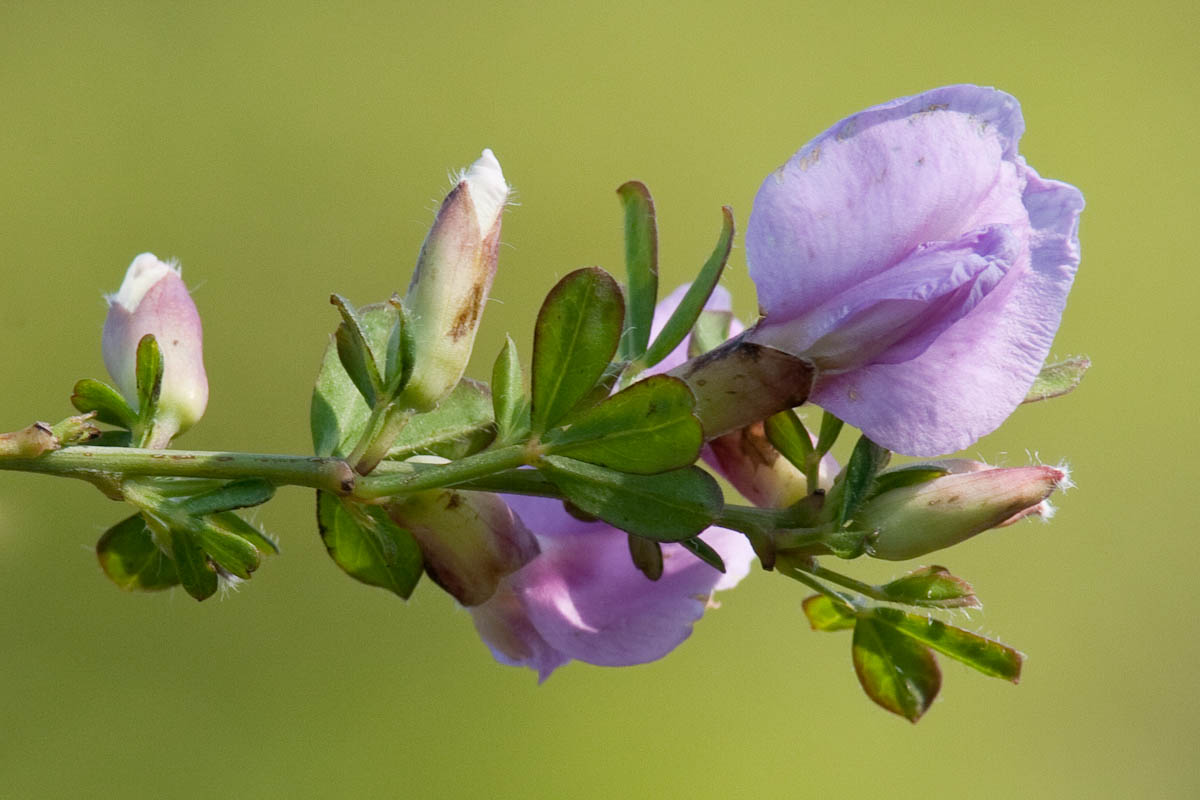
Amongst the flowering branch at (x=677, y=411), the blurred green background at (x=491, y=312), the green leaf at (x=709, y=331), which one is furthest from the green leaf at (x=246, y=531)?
the blurred green background at (x=491, y=312)

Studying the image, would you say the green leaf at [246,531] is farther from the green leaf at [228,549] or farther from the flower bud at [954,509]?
the flower bud at [954,509]

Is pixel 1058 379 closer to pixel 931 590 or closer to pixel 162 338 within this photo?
pixel 931 590

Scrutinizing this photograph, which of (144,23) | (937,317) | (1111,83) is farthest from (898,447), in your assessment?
(1111,83)

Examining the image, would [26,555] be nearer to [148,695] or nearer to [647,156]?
[148,695]

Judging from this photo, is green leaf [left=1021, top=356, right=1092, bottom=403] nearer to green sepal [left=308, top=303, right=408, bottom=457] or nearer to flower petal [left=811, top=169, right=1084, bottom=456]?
flower petal [left=811, top=169, right=1084, bottom=456]

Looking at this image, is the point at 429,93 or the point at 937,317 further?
the point at 429,93

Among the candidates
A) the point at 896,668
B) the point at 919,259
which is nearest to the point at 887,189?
the point at 919,259

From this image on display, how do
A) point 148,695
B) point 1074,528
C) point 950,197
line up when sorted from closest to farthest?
point 950,197
point 148,695
point 1074,528

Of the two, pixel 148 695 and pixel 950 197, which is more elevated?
pixel 950 197
